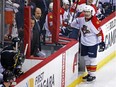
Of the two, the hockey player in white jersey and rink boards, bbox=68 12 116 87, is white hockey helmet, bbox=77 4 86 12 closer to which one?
the hockey player in white jersey

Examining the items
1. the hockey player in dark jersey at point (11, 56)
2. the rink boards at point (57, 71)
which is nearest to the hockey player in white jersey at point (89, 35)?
the rink boards at point (57, 71)

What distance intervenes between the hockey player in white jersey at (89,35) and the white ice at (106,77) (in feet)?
0.51

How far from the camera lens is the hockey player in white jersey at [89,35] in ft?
20.0

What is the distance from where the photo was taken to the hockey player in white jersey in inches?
240

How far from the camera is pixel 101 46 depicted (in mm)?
6285

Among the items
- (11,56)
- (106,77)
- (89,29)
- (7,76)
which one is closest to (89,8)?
(89,29)

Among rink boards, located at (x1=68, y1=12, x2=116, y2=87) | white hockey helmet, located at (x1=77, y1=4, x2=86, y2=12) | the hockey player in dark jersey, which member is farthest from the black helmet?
rink boards, located at (x1=68, y1=12, x2=116, y2=87)

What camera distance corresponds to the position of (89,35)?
6160 mm

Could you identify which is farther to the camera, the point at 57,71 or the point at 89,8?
the point at 89,8

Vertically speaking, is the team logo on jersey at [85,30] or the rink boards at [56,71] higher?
the team logo on jersey at [85,30]

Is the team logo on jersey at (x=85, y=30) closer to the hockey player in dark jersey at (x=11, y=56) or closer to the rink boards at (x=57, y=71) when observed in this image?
the rink boards at (x=57, y=71)

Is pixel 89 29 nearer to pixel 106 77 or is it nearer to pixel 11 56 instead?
pixel 106 77

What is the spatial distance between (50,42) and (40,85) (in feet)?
1.46

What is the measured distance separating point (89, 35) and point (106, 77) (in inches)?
35.2
